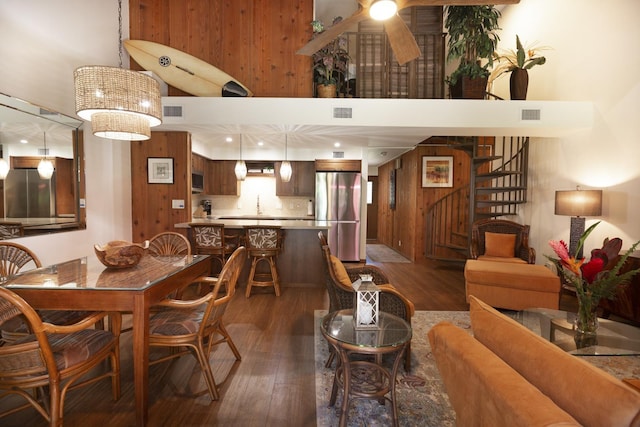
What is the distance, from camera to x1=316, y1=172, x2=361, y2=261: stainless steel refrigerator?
609 centimetres

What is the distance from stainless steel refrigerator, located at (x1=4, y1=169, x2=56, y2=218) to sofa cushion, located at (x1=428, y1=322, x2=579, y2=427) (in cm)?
369

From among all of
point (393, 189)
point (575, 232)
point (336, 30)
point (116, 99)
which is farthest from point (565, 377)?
point (393, 189)

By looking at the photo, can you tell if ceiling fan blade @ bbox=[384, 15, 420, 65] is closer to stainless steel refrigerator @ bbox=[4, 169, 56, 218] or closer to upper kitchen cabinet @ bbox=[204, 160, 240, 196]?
stainless steel refrigerator @ bbox=[4, 169, 56, 218]

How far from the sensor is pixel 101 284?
171 centimetres

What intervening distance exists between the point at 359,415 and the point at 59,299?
184 centimetres

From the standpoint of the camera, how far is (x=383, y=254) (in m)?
→ 7.25

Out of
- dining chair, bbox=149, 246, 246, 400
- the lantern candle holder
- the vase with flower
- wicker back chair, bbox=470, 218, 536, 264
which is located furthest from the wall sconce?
dining chair, bbox=149, 246, 246, 400

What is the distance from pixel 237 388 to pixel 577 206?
4.02m

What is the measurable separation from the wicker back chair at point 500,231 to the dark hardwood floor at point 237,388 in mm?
2746

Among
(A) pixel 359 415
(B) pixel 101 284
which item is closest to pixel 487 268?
(A) pixel 359 415

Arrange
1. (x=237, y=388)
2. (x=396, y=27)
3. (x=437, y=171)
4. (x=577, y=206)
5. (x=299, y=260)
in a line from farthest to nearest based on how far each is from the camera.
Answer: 1. (x=437, y=171)
2. (x=299, y=260)
3. (x=577, y=206)
4. (x=396, y=27)
5. (x=237, y=388)

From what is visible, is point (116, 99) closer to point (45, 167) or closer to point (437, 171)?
point (45, 167)

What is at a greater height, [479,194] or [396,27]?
[396,27]

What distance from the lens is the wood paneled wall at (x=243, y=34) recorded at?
13.5 ft
